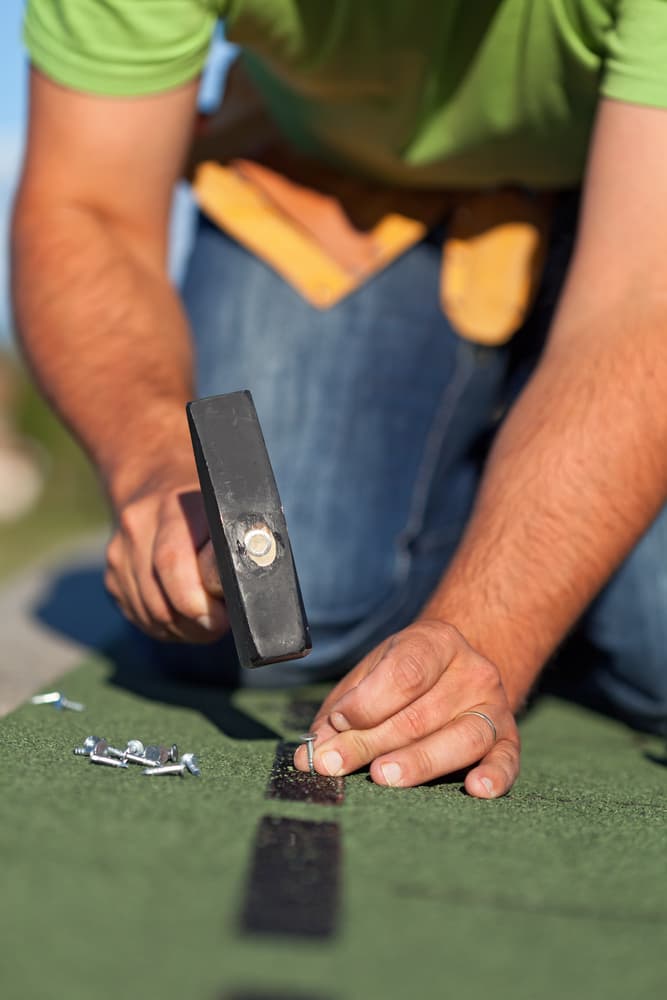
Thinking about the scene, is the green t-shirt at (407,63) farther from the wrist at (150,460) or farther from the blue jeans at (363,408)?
the wrist at (150,460)

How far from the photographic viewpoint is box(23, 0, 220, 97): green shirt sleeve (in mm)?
1804

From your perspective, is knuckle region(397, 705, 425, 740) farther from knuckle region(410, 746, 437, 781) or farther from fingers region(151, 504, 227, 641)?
fingers region(151, 504, 227, 641)

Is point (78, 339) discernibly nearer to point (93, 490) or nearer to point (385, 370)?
point (385, 370)

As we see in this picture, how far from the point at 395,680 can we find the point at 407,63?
139 centimetres

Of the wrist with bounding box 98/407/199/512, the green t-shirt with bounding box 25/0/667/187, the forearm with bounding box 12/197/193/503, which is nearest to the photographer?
the wrist with bounding box 98/407/199/512

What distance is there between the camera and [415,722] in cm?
114

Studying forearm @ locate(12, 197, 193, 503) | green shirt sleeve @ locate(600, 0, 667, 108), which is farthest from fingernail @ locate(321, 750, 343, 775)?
green shirt sleeve @ locate(600, 0, 667, 108)

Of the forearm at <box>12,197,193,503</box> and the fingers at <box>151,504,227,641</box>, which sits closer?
the fingers at <box>151,504,227,641</box>

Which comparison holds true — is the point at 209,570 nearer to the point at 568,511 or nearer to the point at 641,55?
the point at 568,511

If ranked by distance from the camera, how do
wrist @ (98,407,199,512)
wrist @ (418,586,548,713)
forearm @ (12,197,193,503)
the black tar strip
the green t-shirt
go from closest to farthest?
the black tar strip, wrist @ (418,586,548,713), wrist @ (98,407,199,512), forearm @ (12,197,193,503), the green t-shirt

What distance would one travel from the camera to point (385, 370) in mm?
2354

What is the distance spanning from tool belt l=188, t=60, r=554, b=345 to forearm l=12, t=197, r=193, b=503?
0.45 meters

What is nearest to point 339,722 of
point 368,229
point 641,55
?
point 641,55

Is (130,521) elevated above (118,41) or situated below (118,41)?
below
